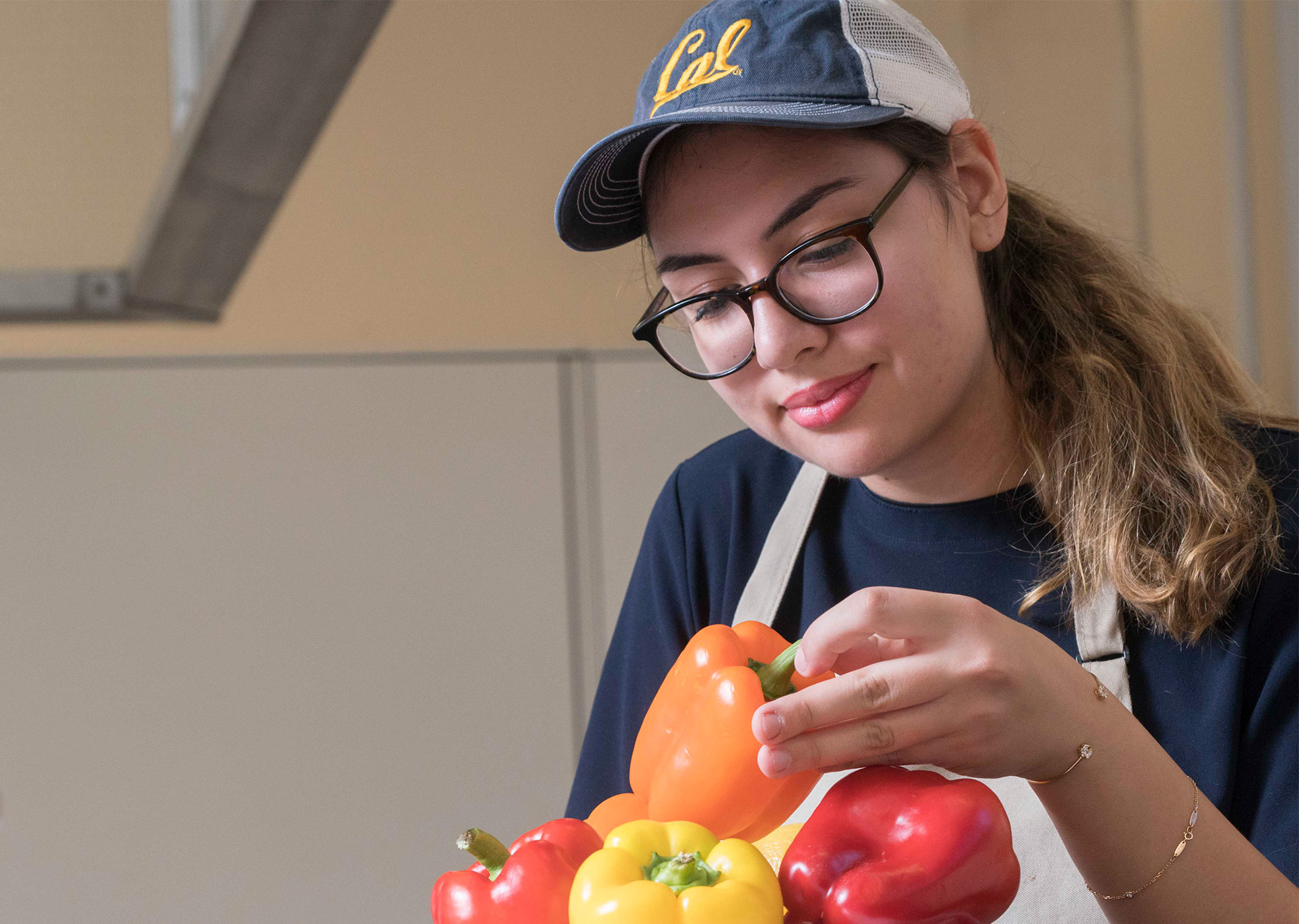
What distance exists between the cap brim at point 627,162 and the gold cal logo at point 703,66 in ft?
0.11

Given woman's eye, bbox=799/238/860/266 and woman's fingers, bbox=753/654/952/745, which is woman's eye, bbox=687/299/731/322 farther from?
woman's fingers, bbox=753/654/952/745

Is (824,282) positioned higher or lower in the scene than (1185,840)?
higher

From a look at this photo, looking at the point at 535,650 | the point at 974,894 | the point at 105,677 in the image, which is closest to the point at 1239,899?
the point at 974,894

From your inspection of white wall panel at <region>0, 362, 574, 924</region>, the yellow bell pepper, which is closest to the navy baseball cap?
the yellow bell pepper

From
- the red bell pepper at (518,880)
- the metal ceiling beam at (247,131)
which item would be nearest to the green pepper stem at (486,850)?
the red bell pepper at (518,880)

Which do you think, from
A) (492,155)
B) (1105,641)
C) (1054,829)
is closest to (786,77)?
(1105,641)

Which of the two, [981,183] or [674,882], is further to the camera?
[981,183]

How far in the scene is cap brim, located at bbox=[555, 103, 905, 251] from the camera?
0.70 metres

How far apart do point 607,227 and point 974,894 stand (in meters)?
0.55

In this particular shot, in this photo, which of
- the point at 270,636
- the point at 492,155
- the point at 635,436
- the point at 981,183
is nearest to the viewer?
the point at 981,183

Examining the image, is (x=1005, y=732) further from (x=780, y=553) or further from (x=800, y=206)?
(x=780, y=553)

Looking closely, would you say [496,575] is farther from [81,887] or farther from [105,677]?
[81,887]

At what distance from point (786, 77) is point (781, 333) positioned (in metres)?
0.17

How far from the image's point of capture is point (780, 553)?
1.03 metres
